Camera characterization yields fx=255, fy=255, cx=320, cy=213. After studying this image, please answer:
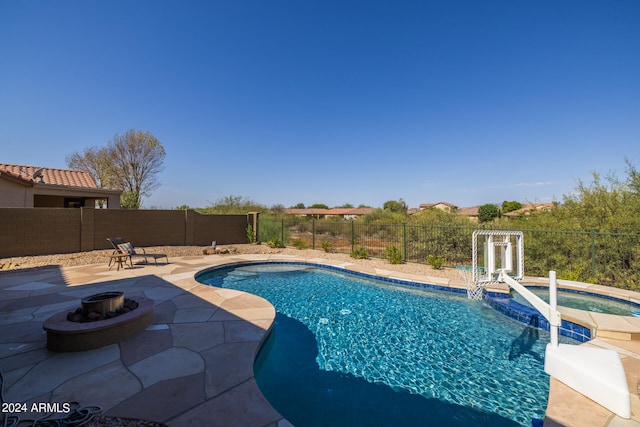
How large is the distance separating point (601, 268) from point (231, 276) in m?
10.2

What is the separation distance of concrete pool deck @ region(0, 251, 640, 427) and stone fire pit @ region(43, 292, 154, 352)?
0.10 meters

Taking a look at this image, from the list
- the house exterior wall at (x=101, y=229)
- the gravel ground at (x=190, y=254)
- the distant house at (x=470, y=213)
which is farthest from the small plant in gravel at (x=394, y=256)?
the house exterior wall at (x=101, y=229)

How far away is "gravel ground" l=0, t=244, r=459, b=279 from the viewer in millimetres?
7547

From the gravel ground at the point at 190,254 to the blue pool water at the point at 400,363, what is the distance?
222 cm

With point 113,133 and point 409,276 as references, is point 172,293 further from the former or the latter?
point 113,133

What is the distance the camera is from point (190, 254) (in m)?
10.0

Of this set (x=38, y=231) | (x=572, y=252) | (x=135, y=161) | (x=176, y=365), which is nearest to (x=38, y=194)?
(x=38, y=231)

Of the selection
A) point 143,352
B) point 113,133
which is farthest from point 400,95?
point 113,133

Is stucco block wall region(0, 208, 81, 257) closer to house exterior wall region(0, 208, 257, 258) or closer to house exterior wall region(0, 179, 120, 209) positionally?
house exterior wall region(0, 208, 257, 258)

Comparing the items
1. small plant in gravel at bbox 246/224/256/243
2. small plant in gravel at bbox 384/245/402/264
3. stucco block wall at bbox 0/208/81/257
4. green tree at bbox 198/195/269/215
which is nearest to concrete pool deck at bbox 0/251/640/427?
stucco block wall at bbox 0/208/81/257

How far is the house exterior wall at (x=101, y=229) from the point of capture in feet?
26.5

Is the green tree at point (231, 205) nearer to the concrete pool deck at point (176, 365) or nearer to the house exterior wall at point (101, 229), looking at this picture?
the house exterior wall at point (101, 229)

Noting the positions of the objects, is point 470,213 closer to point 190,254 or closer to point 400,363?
point 190,254

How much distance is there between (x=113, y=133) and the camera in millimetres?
19828
